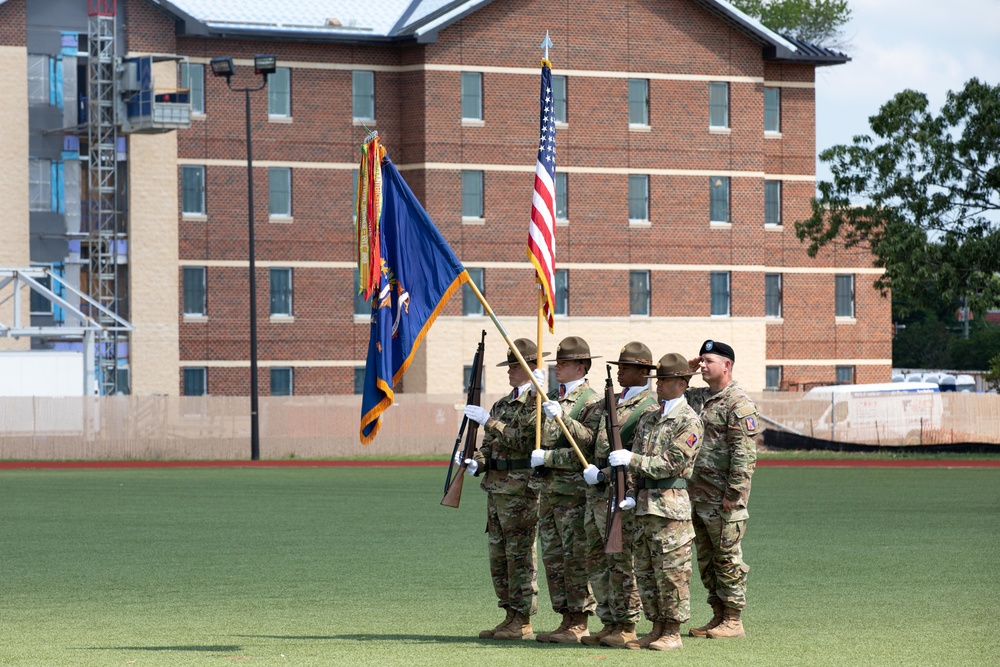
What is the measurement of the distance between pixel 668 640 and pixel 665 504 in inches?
37.5

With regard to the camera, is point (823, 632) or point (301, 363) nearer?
point (823, 632)

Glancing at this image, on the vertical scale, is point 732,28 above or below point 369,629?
above

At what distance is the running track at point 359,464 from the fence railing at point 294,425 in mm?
2509

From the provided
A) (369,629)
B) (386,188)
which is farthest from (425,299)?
(369,629)

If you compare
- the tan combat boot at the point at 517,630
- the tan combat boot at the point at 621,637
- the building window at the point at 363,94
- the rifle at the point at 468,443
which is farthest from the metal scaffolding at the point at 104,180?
the tan combat boot at the point at 621,637

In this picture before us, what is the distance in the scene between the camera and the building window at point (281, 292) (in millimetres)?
55750

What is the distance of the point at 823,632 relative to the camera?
1267cm

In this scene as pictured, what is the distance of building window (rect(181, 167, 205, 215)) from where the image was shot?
5450 centimetres

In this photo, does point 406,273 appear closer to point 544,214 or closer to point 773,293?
point 544,214

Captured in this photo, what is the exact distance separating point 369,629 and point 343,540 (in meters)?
7.81

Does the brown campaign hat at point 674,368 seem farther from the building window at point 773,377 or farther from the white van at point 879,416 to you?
the building window at point 773,377

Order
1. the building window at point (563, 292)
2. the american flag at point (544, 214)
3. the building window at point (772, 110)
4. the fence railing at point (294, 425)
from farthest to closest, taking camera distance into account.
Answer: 1. the building window at point (772, 110)
2. the building window at point (563, 292)
3. the fence railing at point (294, 425)
4. the american flag at point (544, 214)

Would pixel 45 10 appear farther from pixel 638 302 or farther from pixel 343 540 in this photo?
pixel 343 540

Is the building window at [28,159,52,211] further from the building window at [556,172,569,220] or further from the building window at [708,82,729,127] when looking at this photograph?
the building window at [708,82,729,127]
